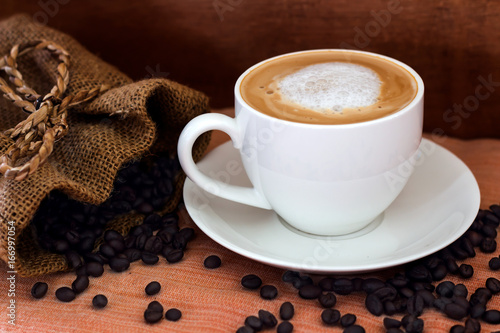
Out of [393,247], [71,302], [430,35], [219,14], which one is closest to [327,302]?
[393,247]

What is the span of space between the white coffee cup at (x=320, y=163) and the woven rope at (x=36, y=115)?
0.76 ft

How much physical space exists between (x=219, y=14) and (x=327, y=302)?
34.0 inches

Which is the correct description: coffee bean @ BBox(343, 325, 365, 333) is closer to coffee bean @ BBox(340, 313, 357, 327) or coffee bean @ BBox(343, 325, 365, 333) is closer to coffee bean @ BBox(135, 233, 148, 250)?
coffee bean @ BBox(340, 313, 357, 327)

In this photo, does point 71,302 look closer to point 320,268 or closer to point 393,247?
point 320,268

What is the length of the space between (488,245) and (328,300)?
1.10 ft

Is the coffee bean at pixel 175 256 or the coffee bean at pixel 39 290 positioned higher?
the coffee bean at pixel 39 290

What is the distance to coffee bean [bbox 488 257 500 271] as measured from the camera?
1054 millimetres

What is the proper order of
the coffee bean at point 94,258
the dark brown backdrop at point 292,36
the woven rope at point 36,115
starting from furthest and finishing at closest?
the dark brown backdrop at point 292,36 < the coffee bean at point 94,258 < the woven rope at point 36,115

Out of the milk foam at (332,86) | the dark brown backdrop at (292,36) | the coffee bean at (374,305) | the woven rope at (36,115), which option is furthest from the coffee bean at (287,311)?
the dark brown backdrop at (292,36)

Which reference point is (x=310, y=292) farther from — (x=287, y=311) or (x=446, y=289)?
(x=446, y=289)

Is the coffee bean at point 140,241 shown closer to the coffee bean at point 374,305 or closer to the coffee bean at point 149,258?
the coffee bean at point 149,258

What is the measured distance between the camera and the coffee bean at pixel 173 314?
98 centimetres

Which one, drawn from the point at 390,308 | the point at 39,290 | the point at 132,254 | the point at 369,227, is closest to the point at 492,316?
the point at 390,308

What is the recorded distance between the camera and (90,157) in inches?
44.4
